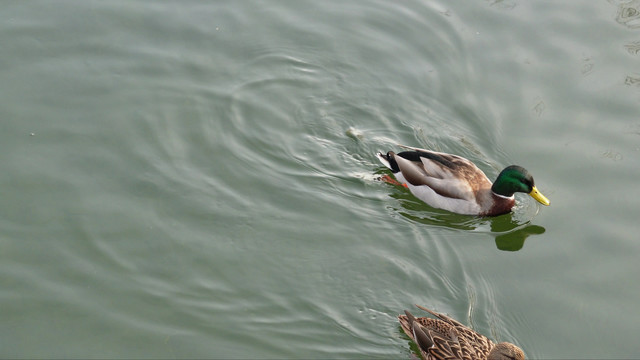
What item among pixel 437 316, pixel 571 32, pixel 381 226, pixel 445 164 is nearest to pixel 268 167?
pixel 381 226

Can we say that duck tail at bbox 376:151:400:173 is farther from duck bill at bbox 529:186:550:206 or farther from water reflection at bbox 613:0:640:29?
water reflection at bbox 613:0:640:29

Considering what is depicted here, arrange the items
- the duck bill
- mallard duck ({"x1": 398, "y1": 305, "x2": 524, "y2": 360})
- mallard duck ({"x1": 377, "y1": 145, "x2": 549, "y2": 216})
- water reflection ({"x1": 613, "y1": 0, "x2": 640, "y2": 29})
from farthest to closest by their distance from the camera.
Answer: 1. water reflection ({"x1": 613, "y1": 0, "x2": 640, "y2": 29})
2. mallard duck ({"x1": 377, "y1": 145, "x2": 549, "y2": 216})
3. the duck bill
4. mallard duck ({"x1": 398, "y1": 305, "x2": 524, "y2": 360})

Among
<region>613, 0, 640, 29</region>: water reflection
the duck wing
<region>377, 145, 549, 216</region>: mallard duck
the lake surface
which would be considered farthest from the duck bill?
<region>613, 0, 640, 29</region>: water reflection

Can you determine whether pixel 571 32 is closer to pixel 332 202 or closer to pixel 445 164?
pixel 445 164

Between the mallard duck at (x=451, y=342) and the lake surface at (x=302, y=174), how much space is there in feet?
0.83

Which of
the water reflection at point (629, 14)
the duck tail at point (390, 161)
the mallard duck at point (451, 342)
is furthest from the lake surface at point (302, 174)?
the mallard duck at point (451, 342)

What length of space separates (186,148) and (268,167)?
891mm

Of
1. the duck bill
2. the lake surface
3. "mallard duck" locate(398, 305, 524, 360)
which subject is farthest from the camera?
the duck bill

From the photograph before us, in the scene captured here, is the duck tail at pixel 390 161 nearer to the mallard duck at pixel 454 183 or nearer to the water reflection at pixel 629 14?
the mallard duck at pixel 454 183

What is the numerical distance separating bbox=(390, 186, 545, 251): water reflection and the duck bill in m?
0.26

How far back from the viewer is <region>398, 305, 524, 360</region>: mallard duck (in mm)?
6930

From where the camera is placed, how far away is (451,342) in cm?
699

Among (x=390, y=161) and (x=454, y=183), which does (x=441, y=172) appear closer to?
(x=454, y=183)

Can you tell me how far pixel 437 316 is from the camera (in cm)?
735
